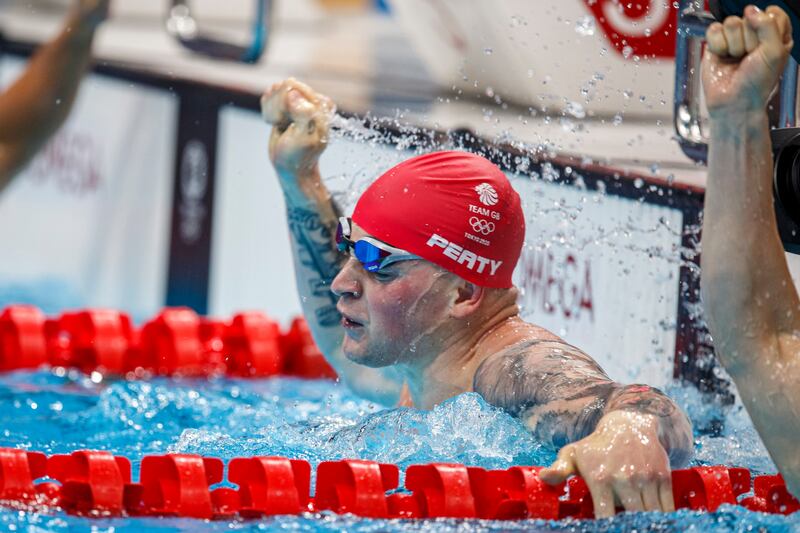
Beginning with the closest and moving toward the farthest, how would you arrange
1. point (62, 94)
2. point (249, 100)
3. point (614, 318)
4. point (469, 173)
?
point (469, 173)
point (614, 318)
point (62, 94)
point (249, 100)

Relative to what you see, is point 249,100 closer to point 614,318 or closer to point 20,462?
point 614,318

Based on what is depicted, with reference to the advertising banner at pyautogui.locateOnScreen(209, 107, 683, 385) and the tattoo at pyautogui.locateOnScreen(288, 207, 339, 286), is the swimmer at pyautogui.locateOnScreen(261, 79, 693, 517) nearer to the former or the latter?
the tattoo at pyautogui.locateOnScreen(288, 207, 339, 286)

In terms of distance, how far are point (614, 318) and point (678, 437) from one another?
5.74 ft

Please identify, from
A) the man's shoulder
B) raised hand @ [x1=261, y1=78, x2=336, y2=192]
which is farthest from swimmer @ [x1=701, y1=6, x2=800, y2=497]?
raised hand @ [x1=261, y1=78, x2=336, y2=192]

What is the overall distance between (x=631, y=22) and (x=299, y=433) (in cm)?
410

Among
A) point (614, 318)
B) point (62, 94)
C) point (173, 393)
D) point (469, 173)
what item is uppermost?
point (62, 94)

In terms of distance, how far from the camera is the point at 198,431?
2.92 metres

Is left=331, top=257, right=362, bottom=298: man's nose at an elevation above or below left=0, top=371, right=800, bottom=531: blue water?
above

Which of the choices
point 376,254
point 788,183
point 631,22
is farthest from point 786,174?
point 631,22

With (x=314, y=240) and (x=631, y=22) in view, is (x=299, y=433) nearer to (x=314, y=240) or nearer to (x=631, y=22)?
(x=314, y=240)

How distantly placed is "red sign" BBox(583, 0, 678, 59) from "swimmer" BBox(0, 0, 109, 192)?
2724 millimetres

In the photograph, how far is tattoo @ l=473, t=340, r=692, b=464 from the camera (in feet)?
6.97

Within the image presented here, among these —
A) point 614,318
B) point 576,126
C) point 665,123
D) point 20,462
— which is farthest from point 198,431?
point 665,123

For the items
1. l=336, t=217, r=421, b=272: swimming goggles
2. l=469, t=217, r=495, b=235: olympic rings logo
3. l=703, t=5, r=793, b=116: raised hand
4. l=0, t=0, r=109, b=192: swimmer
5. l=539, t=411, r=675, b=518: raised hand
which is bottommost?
l=539, t=411, r=675, b=518: raised hand
